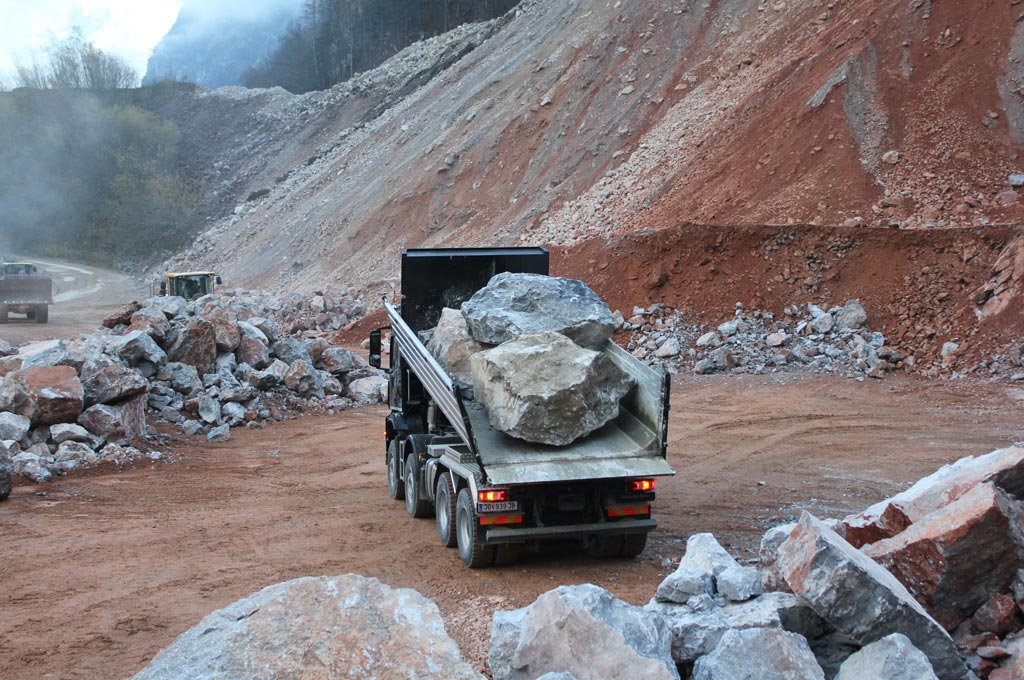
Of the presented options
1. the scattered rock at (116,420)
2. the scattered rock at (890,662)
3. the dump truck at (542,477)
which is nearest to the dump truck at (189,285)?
the scattered rock at (116,420)

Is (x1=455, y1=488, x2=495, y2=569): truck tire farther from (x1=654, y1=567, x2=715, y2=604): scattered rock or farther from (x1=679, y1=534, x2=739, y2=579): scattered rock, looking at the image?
(x1=654, y1=567, x2=715, y2=604): scattered rock

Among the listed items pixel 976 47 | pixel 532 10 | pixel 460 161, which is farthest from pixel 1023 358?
pixel 532 10

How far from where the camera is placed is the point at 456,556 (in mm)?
9305

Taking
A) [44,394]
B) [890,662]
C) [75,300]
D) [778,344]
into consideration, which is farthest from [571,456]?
[75,300]

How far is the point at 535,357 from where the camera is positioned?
28.5 feet

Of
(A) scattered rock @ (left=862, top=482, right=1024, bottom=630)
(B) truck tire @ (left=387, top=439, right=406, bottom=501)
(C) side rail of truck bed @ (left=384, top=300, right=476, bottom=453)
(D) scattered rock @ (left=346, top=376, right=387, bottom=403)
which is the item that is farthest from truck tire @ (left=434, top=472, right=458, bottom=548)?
(D) scattered rock @ (left=346, top=376, right=387, bottom=403)

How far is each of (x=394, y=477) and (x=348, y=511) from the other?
0.73 meters

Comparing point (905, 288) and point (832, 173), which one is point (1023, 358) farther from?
point (832, 173)

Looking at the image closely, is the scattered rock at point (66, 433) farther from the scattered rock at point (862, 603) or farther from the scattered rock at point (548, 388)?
the scattered rock at point (862, 603)

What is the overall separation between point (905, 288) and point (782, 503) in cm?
969

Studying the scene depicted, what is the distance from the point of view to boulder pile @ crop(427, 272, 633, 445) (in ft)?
27.8

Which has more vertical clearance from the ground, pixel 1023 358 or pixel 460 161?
pixel 460 161

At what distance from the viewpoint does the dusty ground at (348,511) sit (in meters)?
8.02

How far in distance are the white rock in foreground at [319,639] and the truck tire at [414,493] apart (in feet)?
Result: 18.0
